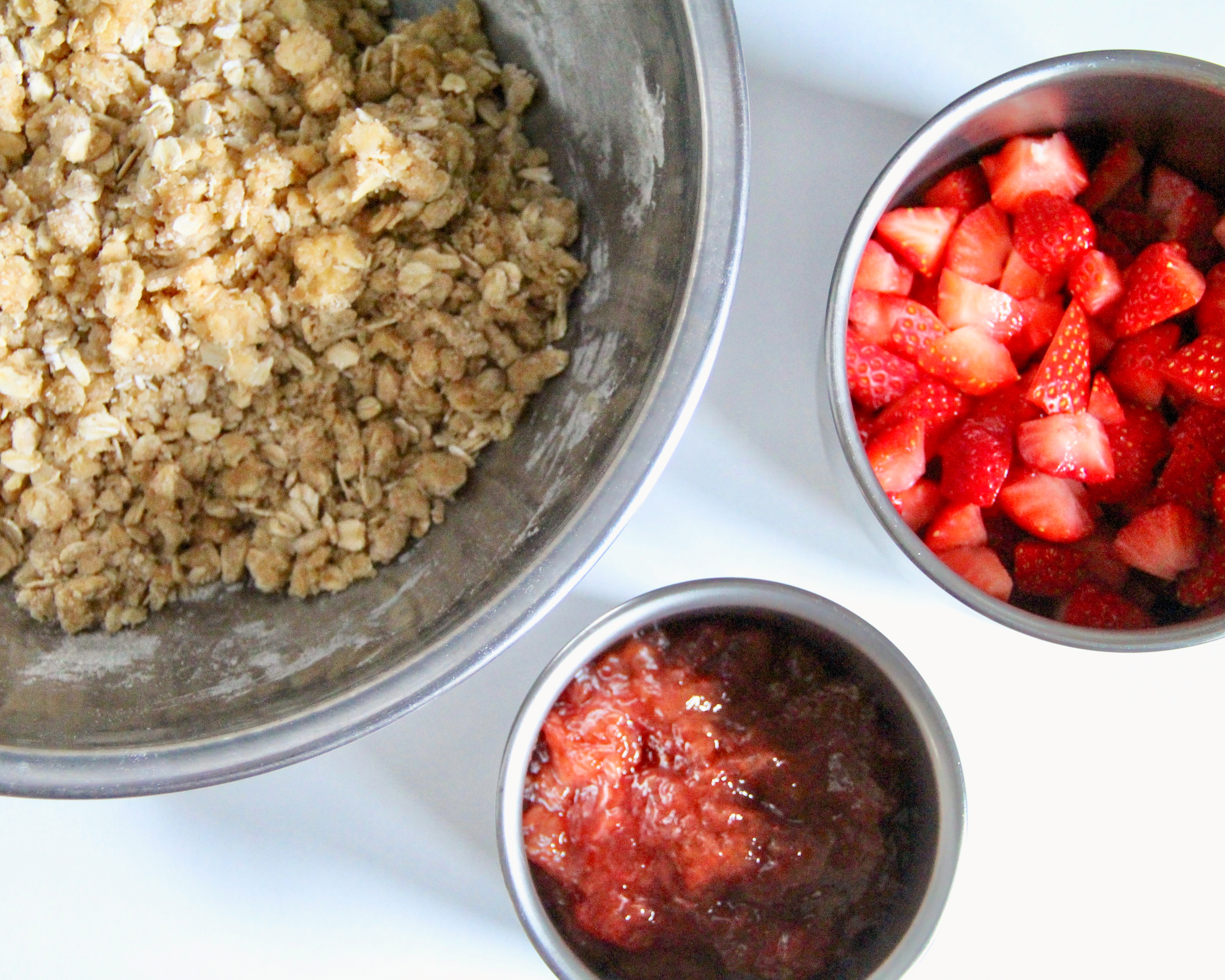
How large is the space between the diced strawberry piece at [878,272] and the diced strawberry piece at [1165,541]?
0.33 meters

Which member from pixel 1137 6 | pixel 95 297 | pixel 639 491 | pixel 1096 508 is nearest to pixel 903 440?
pixel 1096 508

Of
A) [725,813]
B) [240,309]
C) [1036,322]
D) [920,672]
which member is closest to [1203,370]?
[1036,322]

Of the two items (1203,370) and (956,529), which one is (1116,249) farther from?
(956,529)

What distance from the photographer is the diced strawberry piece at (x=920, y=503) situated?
100cm

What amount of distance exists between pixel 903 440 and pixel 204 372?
2.27 ft

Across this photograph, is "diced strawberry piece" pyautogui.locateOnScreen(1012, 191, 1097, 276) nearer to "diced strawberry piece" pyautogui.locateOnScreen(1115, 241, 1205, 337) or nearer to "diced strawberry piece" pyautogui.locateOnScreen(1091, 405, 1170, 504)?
"diced strawberry piece" pyautogui.locateOnScreen(1115, 241, 1205, 337)

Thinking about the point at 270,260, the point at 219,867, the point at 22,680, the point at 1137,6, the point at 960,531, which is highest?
the point at 1137,6

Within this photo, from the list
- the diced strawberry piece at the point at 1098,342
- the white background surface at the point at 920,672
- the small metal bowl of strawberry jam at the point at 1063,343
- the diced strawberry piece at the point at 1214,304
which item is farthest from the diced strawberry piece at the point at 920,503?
the diced strawberry piece at the point at 1214,304

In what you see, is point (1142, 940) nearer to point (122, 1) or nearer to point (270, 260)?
point (270, 260)

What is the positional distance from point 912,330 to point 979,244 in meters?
0.12

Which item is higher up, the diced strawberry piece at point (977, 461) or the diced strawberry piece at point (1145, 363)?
the diced strawberry piece at point (1145, 363)

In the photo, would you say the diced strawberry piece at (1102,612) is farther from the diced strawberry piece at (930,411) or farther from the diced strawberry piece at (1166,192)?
the diced strawberry piece at (1166,192)

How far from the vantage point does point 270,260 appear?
0.99 meters

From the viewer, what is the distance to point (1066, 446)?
3.14ft
